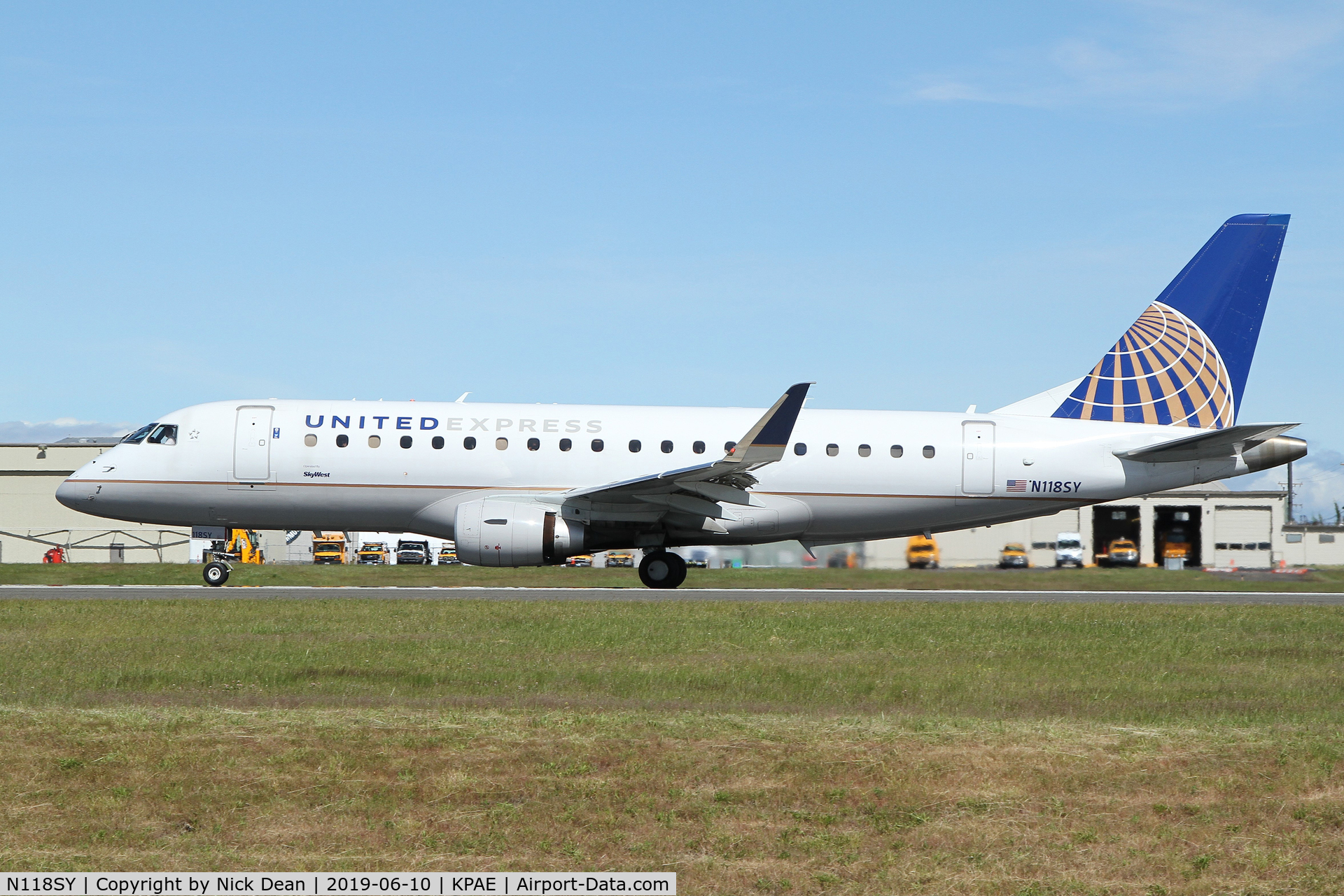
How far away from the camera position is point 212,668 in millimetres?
14047

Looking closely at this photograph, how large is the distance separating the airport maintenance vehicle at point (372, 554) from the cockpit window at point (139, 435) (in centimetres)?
3819

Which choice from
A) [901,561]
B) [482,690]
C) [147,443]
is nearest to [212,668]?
[482,690]

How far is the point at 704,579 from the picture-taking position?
3400 cm

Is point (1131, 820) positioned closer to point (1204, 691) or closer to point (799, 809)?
point (799, 809)

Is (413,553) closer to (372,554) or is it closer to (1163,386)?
(372,554)

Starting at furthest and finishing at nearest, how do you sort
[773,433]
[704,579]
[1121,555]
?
[1121,555] → [704,579] → [773,433]

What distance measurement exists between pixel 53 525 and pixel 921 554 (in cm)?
5345

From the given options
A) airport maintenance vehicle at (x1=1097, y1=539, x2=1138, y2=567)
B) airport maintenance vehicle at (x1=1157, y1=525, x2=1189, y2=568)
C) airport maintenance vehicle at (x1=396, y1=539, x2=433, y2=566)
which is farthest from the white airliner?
airport maintenance vehicle at (x1=1157, y1=525, x2=1189, y2=568)

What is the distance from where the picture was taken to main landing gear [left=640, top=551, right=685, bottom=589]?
2870 cm

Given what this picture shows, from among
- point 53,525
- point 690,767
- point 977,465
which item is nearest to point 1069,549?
point 977,465
